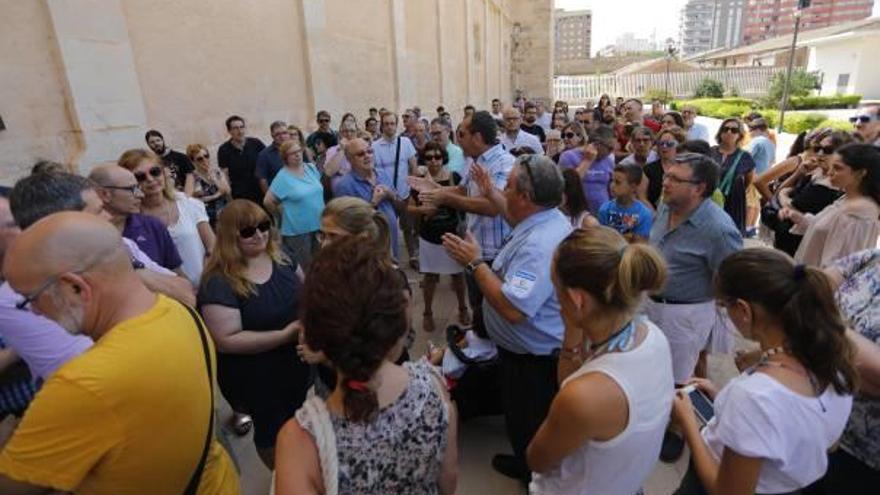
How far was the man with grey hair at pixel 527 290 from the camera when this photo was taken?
225 centimetres

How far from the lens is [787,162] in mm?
4691

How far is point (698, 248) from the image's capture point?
2814mm

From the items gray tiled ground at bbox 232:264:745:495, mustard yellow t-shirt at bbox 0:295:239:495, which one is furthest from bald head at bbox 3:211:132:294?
gray tiled ground at bbox 232:264:745:495

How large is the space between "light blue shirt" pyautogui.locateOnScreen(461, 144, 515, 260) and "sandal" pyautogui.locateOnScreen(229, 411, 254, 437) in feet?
7.32

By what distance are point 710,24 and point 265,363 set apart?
630ft

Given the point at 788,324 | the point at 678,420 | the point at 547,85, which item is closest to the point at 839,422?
the point at 788,324

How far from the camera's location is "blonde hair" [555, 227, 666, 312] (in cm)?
149

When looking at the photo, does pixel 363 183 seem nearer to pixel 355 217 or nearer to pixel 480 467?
pixel 355 217

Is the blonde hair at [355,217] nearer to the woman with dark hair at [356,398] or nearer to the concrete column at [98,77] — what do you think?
the woman with dark hair at [356,398]

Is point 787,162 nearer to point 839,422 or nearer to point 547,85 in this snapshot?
point 839,422

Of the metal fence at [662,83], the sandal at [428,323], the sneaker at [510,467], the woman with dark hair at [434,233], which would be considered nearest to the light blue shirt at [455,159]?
the woman with dark hair at [434,233]

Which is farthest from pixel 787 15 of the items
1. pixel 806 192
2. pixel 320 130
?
pixel 806 192

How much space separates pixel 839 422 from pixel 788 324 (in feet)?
1.11

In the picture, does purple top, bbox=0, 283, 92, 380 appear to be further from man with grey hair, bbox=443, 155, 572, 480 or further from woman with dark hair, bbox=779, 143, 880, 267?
woman with dark hair, bbox=779, 143, 880, 267
